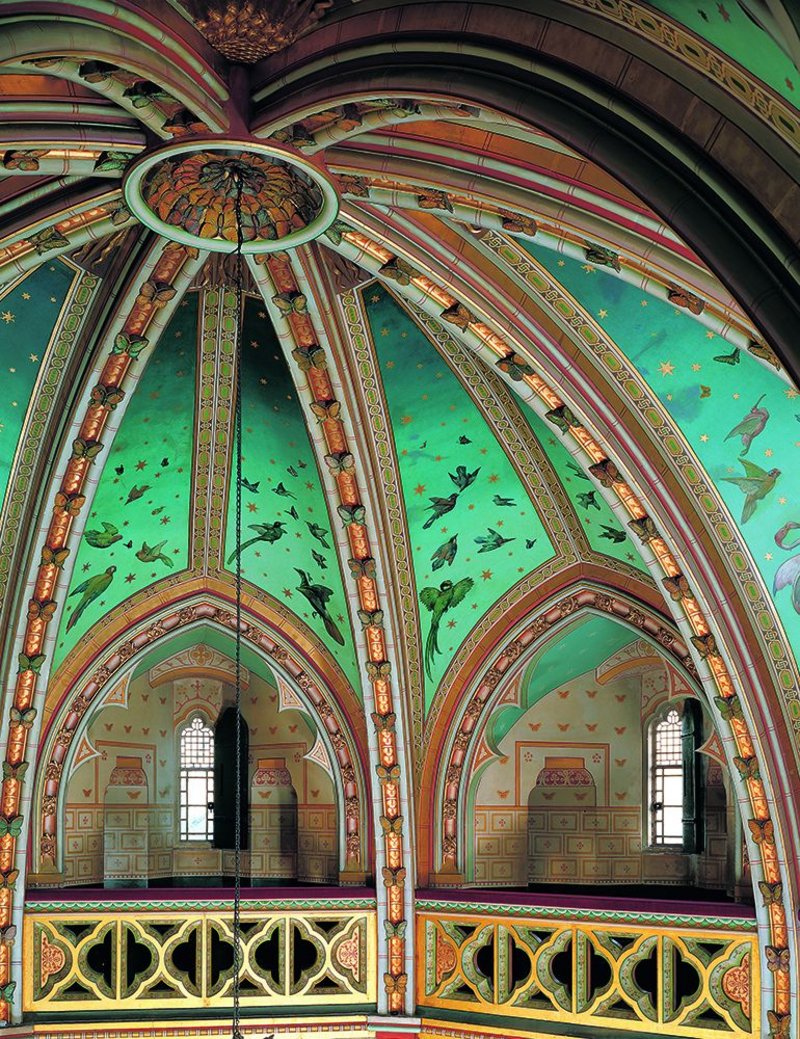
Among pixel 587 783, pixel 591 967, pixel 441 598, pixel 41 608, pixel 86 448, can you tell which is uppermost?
pixel 86 448

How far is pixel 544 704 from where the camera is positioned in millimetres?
16281

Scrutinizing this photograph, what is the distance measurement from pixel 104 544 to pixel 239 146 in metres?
6.14

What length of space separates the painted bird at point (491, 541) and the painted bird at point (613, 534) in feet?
3.10

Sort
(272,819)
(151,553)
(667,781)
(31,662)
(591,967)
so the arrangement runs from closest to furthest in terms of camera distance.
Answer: (591,967) → (31,662) → (151,553) → (667,781) → (272,819)

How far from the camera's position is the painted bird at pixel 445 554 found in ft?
45.2

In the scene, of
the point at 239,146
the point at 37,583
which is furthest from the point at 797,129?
the point at 37,583

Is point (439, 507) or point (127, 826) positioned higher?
point (439, 507)

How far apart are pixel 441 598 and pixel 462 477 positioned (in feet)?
4.68

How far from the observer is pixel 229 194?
9.88 metres

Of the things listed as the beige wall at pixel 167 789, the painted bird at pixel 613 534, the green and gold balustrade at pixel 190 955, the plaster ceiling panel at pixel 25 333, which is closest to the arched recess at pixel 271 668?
the green and gold balustrade at pixel 190 955

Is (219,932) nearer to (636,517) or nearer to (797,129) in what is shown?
(636,517)

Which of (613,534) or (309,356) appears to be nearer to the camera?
(309,356)

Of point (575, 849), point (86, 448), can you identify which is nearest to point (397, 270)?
point (86, 448)

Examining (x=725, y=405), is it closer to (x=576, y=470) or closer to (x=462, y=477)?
(x=576, y=470)
